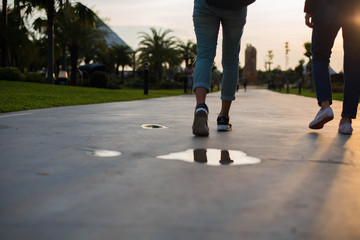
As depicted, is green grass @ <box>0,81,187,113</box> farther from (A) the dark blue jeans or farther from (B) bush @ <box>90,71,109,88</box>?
(B) bush @ <box>90,71,109,88</box>

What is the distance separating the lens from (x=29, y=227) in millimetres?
993

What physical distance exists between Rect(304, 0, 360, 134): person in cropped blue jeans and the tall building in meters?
102

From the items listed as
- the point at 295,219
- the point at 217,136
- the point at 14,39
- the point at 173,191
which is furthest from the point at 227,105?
the point at 14,39

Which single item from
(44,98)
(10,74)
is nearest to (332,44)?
(44,98)

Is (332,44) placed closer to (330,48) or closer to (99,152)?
(330,48)

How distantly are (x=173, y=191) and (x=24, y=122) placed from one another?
2.43 metres

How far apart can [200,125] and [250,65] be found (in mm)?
108040

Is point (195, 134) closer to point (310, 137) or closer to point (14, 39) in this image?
point (310, 137)

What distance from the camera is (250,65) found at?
354 ft

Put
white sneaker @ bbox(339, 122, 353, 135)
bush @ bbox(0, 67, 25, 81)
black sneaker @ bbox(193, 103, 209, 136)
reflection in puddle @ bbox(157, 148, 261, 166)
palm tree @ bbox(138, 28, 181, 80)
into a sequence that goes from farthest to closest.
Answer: palm tree @ bbox(138, 28, 181, 80)
bush @ bbox(0, 67, 25, 81)
white sneaker @ bbox(339, 122, 353, 135)
black sneaker @ bbox(193, 103, 209, 136)
reflection in puddle @ bbox(157, 148, 261, 166)

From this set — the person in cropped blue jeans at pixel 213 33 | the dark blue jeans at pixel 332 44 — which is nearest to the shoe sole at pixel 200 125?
the person in cropped blue jeans at pixel 213 33

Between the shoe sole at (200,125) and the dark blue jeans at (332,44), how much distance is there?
3.51ft

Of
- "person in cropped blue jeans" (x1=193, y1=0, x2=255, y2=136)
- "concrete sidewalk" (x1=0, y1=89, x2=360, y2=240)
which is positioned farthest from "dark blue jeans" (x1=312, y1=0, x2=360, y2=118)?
"concrete sidewalk" (x1=0, y1=89, x2=360, y2=240)

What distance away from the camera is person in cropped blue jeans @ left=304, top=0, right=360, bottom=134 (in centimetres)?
307
